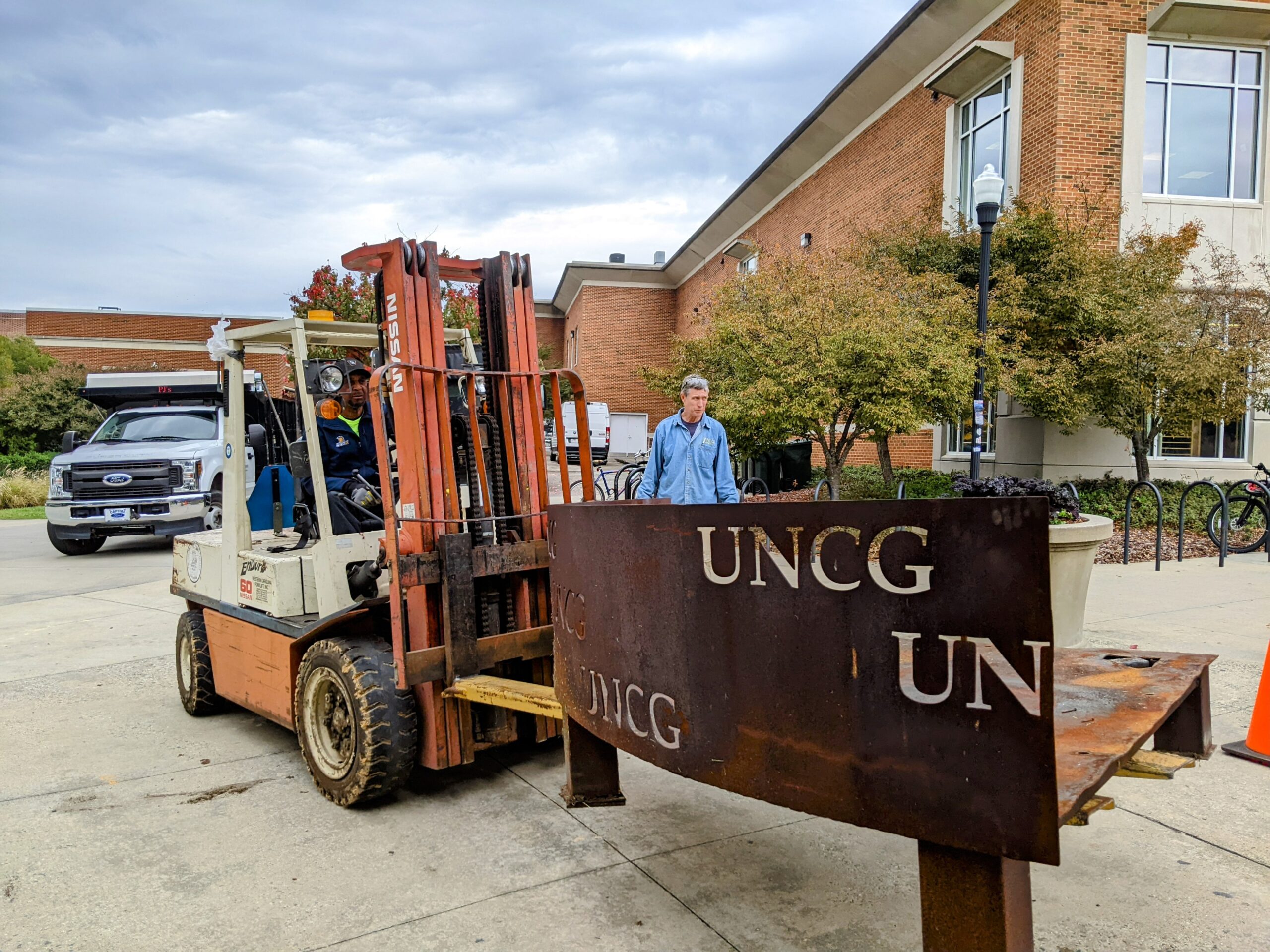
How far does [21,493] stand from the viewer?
82.3ft

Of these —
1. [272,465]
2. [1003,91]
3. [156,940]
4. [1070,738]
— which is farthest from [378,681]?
[1003,91]

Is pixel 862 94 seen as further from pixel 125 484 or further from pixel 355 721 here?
pixel 355 721

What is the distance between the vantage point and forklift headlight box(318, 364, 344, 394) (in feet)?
15.5

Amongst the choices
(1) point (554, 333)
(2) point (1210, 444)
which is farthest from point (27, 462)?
(2) point (1210, 444)

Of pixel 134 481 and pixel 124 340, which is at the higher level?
pixel 124 340

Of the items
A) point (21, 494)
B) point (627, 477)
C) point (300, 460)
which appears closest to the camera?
point (300, 460)

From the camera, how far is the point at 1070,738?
→ 2.75 m

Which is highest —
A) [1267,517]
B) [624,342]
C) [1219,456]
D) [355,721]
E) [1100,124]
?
[1100,124]

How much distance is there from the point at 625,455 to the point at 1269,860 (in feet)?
120

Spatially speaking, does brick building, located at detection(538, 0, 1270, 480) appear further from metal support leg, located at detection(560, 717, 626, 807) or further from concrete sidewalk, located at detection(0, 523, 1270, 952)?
metal support leg, located at detection(560, 717, 626, 807)

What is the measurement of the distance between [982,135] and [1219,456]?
7.87 m

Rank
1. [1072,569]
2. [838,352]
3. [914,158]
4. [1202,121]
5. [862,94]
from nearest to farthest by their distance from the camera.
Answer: [1072,569] → [838,352] → [1202,121] → [914,158] → [862,94]

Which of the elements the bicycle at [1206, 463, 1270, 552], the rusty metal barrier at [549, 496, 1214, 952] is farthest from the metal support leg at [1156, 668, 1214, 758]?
the bicycle at [1206, 463, 1270, 552]

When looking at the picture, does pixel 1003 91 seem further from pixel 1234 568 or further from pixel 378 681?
pixel 378 681
